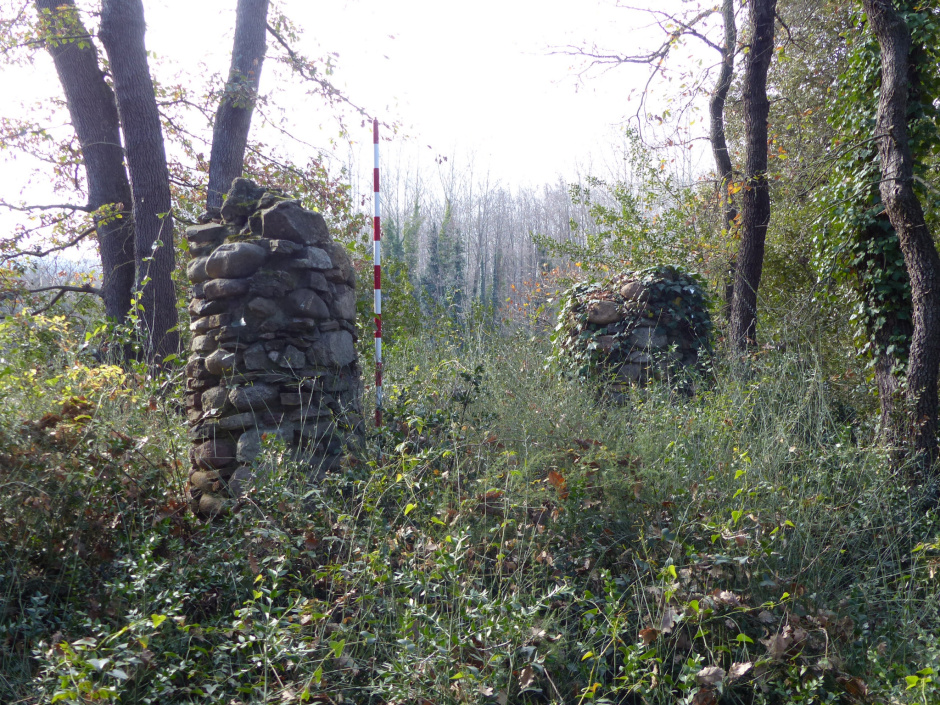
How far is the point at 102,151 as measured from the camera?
810cm

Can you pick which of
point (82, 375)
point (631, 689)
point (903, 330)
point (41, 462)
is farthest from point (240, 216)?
point (903, 330)

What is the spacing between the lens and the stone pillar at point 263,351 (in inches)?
157

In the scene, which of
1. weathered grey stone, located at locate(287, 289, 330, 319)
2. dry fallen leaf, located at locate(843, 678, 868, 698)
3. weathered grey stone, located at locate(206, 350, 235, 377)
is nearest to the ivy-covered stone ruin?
weathered grey stone, located at locate(287, 289, 330, 319)

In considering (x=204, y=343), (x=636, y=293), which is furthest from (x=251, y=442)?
(x=636, y=293)

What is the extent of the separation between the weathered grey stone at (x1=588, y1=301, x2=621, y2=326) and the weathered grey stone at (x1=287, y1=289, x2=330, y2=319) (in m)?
3.58

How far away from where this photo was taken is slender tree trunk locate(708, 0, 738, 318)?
940 centimetres

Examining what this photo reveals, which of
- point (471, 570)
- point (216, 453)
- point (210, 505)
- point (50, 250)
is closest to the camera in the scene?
point (471, 570)

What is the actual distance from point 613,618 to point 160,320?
617cm

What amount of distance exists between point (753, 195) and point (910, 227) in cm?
284

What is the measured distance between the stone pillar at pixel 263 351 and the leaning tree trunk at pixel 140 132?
3.44 metres

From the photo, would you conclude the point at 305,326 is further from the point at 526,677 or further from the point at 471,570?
the point at 526,677

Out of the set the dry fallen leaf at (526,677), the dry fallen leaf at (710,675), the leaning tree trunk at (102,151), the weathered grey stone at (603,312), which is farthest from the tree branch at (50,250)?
the dry fallen leaf at (710,675)

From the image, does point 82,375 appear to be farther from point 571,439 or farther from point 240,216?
point 571,439

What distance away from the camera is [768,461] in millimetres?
3826
